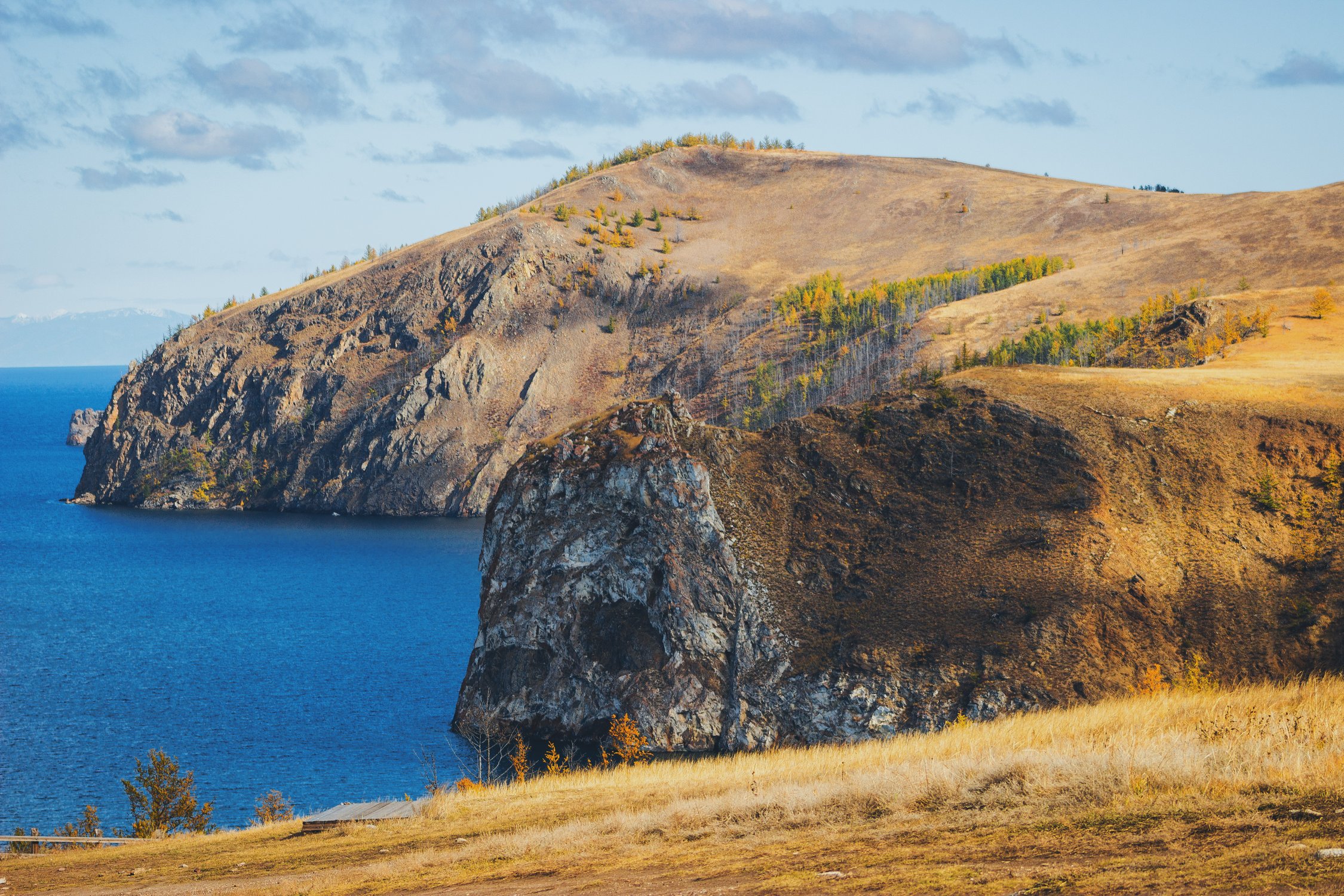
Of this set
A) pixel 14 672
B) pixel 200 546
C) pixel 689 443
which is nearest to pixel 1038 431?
pixel 689 443

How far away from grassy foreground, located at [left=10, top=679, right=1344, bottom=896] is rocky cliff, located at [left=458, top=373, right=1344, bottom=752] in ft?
112

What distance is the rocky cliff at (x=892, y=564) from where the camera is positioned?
6462 cm

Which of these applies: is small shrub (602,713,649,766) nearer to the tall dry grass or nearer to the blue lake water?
the blue lake water

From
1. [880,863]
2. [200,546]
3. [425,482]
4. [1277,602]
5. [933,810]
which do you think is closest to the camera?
[880,863]

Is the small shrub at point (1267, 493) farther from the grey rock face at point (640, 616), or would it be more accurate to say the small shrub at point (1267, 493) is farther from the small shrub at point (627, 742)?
the small shrub at point (627, 742)

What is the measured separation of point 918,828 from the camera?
19.9 m

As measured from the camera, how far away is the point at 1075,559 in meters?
68.6

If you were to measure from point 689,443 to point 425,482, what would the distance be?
125 m

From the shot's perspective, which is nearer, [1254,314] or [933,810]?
[933,810]

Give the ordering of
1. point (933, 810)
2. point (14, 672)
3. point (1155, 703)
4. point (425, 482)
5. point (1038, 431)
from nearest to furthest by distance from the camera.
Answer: point (933, 810)
point (1155, 703)
point (1038, 431)
point (14, 672)
point (425, 482)

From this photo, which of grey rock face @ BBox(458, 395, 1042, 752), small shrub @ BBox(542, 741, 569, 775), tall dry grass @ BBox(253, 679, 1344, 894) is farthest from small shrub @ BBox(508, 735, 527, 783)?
tall dry grass @ BBox(253, 679, 1344, 894)

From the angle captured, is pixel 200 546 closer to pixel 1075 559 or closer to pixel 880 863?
pixel 1075 559

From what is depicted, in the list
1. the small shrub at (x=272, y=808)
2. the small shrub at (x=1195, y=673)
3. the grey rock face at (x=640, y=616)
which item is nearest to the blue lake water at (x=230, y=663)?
the small shrub at (x=272, y=808)

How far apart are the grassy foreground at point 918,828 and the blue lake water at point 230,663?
36601 mm
